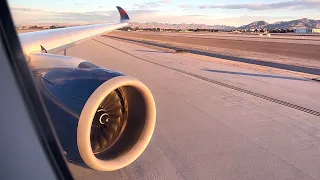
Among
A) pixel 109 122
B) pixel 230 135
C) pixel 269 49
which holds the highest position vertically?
pixel 109 122

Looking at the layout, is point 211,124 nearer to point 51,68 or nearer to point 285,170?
point 285,170

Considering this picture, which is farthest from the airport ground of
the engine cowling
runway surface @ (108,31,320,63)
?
the engine cowling

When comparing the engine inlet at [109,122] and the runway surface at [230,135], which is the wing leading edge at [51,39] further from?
the runway surface at [230,135]

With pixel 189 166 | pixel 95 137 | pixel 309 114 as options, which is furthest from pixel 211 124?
pixel 95 137

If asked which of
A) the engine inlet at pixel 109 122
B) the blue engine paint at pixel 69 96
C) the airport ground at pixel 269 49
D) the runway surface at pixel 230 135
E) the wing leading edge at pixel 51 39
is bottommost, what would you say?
the runway surface at pixel 230 135

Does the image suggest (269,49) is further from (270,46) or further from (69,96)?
(69,96)

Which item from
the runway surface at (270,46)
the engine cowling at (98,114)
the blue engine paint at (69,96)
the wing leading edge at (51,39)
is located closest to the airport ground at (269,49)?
the runway surface at (270,46)

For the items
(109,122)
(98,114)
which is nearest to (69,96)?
(98,114)
